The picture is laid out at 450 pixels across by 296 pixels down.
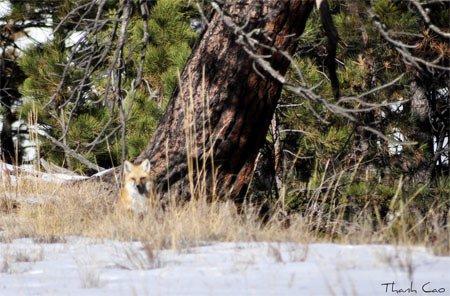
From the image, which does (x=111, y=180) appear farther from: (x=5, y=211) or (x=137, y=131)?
(x=137, y=131)

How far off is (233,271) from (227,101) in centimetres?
312

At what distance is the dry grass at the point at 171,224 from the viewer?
4.93 meters

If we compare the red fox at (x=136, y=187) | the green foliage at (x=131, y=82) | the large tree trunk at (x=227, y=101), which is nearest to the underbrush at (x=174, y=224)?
the red fox at (x=136, y=187)

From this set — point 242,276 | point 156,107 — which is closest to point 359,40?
point 156,107

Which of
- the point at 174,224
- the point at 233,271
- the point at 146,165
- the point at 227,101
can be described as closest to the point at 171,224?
the point at 174,224

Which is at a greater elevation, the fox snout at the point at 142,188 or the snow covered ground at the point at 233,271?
the fox snout at the point at 142,188

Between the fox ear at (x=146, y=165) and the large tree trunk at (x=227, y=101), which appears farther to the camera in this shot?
the fox ear at (x=146, y=165)

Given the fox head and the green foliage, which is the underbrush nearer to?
the fox head

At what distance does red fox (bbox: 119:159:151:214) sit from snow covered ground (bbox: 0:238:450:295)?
254cm

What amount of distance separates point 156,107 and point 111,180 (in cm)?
466

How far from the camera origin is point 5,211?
315 inches

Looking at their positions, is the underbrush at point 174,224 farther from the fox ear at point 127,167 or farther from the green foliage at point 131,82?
the green foliage at point 131,82

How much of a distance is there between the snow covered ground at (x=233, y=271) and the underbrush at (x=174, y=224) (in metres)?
0.18

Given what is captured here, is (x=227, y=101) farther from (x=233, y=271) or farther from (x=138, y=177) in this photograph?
(x=233, y=271)
